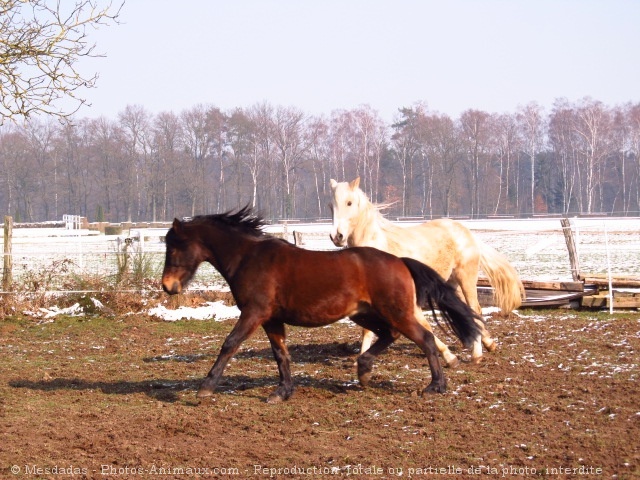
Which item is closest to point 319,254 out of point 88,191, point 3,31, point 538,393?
point 538,393

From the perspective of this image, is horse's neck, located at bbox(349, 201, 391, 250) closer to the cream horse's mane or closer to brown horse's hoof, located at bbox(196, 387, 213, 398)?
the cream horse's mane

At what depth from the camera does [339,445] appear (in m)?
4.99

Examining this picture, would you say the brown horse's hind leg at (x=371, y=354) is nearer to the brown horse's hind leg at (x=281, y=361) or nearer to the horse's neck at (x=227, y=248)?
the brown horse's hind leg at (x=281, y=361)

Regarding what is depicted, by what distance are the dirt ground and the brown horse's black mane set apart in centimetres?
151

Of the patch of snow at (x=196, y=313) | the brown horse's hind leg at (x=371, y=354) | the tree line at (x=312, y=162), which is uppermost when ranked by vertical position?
the tree line at (x=312, y=162)

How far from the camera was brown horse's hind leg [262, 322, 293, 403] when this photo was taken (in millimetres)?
6383

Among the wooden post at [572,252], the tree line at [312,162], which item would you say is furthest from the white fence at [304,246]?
the tree line at [312,162]

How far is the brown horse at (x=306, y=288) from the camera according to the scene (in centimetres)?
623

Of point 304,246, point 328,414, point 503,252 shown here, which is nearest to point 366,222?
point 328,414

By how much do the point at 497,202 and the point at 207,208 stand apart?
25.7m

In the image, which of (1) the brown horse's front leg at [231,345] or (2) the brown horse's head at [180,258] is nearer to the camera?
(1) the brown horse's front leg at [231,345]

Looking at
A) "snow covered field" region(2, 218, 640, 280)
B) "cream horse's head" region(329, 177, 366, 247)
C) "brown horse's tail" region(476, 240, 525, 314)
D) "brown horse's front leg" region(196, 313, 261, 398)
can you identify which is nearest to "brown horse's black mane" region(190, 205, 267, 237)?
"brown horse's front leg" region(196, 313, 261, 398)

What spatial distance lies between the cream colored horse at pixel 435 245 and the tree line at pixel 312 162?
4729 cm

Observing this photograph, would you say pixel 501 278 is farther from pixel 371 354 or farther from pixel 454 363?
pixel 371 354
